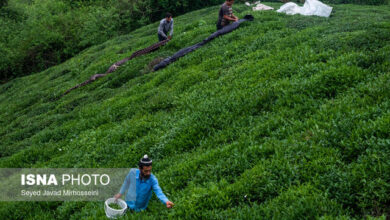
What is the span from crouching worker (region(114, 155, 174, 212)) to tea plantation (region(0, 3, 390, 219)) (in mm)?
259

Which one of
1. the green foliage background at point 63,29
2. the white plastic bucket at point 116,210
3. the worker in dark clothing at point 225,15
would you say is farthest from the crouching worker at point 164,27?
the green foliage background at point 63,29

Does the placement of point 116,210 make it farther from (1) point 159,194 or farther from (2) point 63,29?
(2) point 63,29

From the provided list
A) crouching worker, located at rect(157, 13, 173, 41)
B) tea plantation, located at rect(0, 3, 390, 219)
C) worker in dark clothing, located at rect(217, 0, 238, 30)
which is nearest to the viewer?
tea plantation, located at rect(0, 3, 390, 219)

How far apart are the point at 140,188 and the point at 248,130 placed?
9.26ft

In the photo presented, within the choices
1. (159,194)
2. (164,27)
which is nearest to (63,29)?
(164,27)

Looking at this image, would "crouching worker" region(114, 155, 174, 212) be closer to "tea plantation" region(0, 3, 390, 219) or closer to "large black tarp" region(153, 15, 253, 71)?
"tea plantation" region(0, 3, 390, 219)

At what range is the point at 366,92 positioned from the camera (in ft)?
21.4

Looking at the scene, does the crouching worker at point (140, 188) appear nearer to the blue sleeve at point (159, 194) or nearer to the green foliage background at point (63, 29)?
the blue sleeve at point (159, 194)

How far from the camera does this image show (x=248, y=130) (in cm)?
699

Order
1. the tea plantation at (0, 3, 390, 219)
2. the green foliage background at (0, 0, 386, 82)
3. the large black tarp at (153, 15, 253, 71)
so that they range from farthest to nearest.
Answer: the green foliage background at (0, 0, 386, 82) < the large black tarp at (153, 15, 253, 71) < the tea plantation at (0, 3, 390, 219)

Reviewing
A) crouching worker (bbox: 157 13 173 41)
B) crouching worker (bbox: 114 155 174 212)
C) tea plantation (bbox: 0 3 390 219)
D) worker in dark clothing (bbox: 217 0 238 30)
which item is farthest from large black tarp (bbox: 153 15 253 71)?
crouching worker (bbox: 114 155 174 212)

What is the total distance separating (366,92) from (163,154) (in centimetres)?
483

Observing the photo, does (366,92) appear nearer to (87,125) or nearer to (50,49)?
(87,125)

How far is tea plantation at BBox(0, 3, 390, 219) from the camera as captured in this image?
4.75 m
